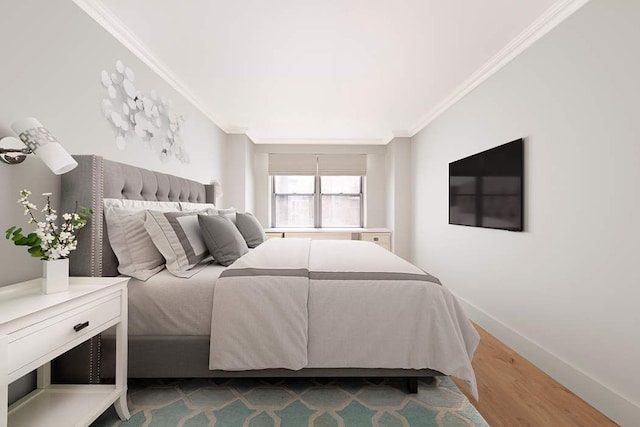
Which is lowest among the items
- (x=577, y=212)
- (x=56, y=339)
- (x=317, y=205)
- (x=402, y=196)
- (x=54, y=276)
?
(x=56, y=339)

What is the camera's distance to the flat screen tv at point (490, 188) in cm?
236

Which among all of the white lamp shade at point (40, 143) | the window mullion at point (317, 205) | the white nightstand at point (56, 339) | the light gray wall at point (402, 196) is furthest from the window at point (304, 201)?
the white lamp shade at point (40, 143)

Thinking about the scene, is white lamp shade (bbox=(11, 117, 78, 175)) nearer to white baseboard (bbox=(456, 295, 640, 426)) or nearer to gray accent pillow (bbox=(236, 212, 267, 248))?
gray accent pillow (bbox=(236, 212, 267, 248))

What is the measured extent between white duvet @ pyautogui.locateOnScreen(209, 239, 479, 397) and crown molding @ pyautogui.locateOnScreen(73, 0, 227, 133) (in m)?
1.89

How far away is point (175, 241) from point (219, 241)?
284mm

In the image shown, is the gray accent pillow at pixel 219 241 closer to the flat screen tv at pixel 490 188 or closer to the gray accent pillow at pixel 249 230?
the gray accent pillow at pixel 249 230

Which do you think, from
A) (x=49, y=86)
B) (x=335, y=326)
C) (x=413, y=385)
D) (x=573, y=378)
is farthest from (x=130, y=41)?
(x=573, y=378)

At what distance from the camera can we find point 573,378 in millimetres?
1815

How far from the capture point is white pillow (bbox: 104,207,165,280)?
1.76 metres

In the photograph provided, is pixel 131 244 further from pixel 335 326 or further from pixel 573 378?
pixel 573 378

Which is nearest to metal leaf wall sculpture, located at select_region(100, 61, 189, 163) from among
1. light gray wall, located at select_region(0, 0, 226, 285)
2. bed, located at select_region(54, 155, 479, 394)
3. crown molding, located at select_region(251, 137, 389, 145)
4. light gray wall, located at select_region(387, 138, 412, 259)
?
light gray wall, located at select_region(0, 0, 226, 285)

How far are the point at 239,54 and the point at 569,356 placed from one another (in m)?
3.20

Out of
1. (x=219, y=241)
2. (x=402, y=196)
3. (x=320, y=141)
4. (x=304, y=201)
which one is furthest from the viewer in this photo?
Result: (x=304, y=201)

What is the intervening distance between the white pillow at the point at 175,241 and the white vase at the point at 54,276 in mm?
539
